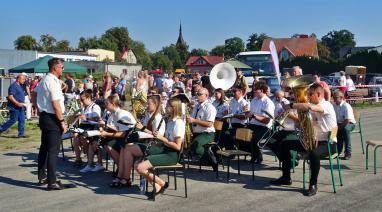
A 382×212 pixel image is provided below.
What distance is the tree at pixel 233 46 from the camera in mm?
116562

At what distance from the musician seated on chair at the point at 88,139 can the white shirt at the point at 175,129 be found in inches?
86.5

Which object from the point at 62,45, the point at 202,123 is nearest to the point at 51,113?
the point at 202,123

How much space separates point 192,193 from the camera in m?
6.86

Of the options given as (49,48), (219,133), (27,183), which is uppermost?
(49,48)

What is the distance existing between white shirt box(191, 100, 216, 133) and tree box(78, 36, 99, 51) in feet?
328

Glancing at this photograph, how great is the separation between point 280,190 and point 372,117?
39.3 ft

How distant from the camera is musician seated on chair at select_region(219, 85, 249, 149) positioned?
8922 mm

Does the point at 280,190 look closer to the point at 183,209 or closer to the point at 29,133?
the point at 183,209

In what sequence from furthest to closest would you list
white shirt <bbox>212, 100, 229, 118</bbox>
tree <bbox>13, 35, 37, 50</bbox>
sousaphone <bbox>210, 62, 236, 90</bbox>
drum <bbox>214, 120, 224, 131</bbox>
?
tree <bbox>13, 35, 37, 50</bbox>, sousaphone <bbox>210, 62, 236, 90</bbox>, white shirt <bbox>212, 100, 229, 118</bbox>, drum <bbox>214, 120, 224, 131</bbox>

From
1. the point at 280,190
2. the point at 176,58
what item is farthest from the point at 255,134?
the point at 176,58

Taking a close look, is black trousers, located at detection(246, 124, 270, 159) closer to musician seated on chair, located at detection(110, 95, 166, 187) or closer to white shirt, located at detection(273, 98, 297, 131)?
Result: white shirt, located at detection(273, 98, 297, 131)

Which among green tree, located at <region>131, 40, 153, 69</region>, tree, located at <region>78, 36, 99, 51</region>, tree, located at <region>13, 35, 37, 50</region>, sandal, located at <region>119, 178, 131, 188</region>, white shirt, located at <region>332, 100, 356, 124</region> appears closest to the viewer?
sandal, located at <region>119, 178, 131, 188</region>

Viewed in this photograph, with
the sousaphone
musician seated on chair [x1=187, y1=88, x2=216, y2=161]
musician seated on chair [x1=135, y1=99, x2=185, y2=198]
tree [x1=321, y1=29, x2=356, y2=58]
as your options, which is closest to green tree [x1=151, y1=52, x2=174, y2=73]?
tree [x1=321, y1=29, x2=356, y2=58]

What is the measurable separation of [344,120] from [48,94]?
17.7ft
